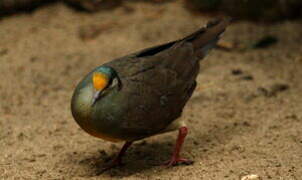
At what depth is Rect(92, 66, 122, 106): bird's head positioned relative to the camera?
13.4 feet

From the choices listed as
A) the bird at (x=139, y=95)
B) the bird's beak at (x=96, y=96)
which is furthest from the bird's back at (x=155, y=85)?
the bird's beak at (x=96, y=96)

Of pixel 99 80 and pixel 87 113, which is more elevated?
pixel 99 80

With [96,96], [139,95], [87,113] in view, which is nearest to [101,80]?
[96,96]

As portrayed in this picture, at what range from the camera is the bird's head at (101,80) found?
13.4 ft

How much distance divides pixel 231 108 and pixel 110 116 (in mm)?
2132

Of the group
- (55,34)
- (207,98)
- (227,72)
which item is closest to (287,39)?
(227,72)

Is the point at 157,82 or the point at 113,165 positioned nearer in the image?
the point at 157,82

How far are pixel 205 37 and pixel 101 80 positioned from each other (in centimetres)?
156

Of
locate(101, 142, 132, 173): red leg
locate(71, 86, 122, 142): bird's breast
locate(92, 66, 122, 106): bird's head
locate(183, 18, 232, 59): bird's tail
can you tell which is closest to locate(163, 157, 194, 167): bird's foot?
locate(101, 142, 132, 173): red leg

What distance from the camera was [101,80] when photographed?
4.08m

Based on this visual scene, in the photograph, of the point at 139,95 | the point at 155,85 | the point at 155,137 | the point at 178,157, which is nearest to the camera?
the point at 139,95

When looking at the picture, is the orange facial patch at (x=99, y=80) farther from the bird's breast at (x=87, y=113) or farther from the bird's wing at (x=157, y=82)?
the bird's wing at (x=157, y=82)

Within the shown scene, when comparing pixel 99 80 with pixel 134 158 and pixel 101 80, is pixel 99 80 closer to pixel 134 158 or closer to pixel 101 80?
pixel 101 80

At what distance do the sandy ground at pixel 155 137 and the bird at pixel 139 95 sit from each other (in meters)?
0.39
